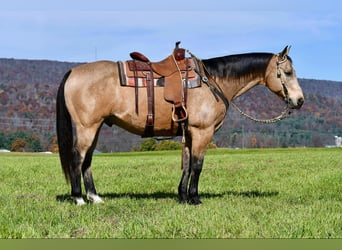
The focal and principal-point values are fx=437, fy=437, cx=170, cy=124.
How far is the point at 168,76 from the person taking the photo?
712 centimetres

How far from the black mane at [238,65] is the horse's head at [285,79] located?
0.14 m

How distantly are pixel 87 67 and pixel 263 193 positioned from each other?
13.7ft

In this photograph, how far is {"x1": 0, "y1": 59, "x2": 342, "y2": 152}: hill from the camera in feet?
364

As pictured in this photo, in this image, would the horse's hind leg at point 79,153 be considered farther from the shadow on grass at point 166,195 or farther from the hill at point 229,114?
the hill at point 229,114

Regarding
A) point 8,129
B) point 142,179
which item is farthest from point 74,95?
point 8,129

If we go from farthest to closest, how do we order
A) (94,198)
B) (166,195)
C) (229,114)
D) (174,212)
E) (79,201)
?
(229,114), (166,195), (94,198), (79,201), (174,212)

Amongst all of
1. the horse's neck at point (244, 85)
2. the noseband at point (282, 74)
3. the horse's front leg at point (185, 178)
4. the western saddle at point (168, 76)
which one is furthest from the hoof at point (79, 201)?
the noseband at point (282, 74)

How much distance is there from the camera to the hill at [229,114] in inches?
4363

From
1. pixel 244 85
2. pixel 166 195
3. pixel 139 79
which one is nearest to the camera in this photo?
pixel 139 79

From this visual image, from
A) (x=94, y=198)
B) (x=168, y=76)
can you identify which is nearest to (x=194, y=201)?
(x=94, y=198)

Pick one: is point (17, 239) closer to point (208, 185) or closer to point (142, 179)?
point (208, 185)

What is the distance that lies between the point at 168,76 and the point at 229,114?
108363 mm

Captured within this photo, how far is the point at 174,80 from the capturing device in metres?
7.09

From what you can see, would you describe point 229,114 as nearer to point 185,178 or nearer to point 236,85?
point 236,85
